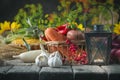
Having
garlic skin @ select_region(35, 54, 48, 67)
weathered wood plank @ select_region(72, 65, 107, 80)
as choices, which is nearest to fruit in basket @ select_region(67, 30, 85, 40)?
garlic skin @ select_region(35, 54, 48, 67)

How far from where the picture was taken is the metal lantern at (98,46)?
2.78 meters

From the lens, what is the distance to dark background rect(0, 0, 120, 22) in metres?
4.96

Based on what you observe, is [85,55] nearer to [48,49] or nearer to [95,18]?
[48,49]

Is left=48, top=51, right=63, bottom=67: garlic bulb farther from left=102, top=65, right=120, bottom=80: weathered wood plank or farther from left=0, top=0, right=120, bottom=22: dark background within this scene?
left=0, top=0, right=120, bottom=22: dark background

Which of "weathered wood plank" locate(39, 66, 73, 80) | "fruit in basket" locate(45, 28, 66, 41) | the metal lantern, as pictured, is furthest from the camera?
"fruit in basket" locate(45, 28, 66, 41)

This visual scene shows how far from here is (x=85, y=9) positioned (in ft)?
16.3

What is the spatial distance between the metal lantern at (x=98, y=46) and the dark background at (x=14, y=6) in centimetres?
221

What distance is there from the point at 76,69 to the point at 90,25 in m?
2.32
